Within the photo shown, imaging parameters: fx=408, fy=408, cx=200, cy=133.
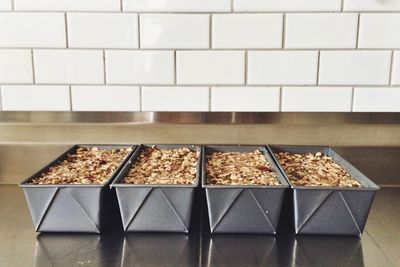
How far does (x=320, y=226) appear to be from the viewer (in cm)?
73

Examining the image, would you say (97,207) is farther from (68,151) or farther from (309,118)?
(309,118)

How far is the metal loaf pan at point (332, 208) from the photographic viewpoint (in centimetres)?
70
